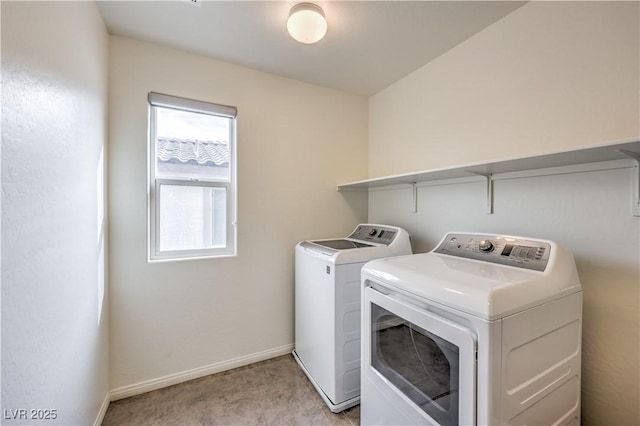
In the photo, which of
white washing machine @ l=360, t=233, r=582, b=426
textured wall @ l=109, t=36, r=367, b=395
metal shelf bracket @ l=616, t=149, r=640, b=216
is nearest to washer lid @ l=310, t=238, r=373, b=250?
textured wall @ l=109, t=36, r=367, b=395

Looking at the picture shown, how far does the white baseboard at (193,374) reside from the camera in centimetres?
174

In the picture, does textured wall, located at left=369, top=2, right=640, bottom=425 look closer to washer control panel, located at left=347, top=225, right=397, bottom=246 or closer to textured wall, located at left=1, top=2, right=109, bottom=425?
washer control panel, located at left=347, top=225, right=397, bottom=246

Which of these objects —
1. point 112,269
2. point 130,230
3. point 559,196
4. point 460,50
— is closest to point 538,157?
point 559,196

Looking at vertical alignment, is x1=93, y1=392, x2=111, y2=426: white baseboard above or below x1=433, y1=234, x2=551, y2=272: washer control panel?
below

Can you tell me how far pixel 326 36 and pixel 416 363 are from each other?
6.48 ft

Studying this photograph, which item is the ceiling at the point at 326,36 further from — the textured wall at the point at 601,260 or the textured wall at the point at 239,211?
the textured wall at the point at 601,260

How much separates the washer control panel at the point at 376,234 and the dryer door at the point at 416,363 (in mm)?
769

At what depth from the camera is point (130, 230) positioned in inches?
69.2

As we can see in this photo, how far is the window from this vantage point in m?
1.89

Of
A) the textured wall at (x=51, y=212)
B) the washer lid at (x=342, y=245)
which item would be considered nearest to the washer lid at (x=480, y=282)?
the washer lid at (x=342, y=245)

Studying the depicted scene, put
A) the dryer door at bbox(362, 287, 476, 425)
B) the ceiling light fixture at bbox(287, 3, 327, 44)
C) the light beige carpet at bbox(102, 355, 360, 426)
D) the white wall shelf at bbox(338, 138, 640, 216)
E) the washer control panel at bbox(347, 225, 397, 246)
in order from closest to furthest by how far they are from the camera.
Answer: the dryer door at bbox(362, 287, 476, 425)
the white wall shelf at bbox(338, 138, 640, 216)
the ceiling light fixture at bbox(287, 3, 327, 44)
the light beige carpet at bbox(102, 355, 360, 426)
the washer control panel at bbox(347, 225, 397, 246)

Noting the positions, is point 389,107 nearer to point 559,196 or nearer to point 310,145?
point 310,145

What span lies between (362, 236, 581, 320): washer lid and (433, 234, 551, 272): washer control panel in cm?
4

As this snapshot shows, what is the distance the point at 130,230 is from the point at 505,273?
2.17m
